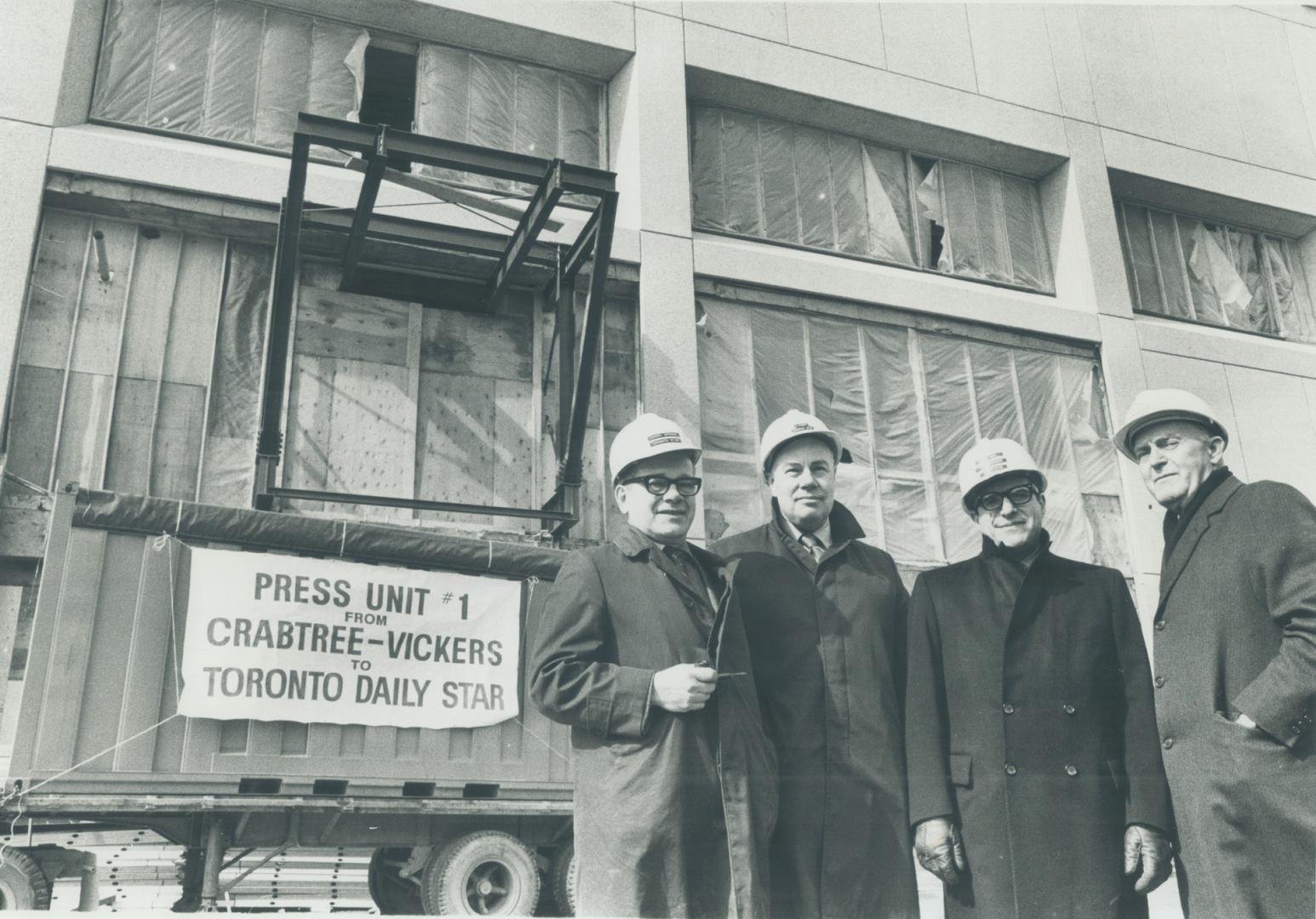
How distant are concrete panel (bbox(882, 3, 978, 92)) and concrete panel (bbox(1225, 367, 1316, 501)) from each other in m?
5.03

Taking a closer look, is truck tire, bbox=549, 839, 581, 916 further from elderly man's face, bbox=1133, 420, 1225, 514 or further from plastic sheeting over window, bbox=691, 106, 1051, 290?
plastic sheeting over window, bbox=691, 106, 1051, 290

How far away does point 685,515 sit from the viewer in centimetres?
382

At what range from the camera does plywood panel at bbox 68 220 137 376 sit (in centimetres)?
867

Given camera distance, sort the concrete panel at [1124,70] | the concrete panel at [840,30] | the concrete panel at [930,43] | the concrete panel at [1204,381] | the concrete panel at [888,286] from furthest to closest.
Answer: the concrete panel at [1124,70] → the concrete panel at [1204,381] → the concrete panel at [930,43] → the concrete panel at [840,30] → the concrete panel at [888,286]

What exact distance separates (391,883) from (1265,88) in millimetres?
14469

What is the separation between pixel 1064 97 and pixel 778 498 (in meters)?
11.1

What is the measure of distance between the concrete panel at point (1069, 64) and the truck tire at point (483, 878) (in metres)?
11.0

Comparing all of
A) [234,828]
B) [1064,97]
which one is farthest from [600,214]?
[1064,97]

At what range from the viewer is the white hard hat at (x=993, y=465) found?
12.9 feet

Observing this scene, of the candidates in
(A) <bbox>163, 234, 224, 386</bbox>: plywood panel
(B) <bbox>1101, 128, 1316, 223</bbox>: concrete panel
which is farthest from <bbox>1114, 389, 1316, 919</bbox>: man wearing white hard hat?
(B) <bbox>1101, 128, 1316, 223</bbox>: concrete panel

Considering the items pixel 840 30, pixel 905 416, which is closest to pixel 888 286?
pixel 905 416

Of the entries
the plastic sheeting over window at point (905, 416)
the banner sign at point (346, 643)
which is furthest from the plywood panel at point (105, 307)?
the plastic sheeting over window at point (905, 416)

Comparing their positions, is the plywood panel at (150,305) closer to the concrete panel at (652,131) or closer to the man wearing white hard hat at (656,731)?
the concrete panel at (652,131)

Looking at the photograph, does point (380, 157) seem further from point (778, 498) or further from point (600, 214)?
point (778, 498)
